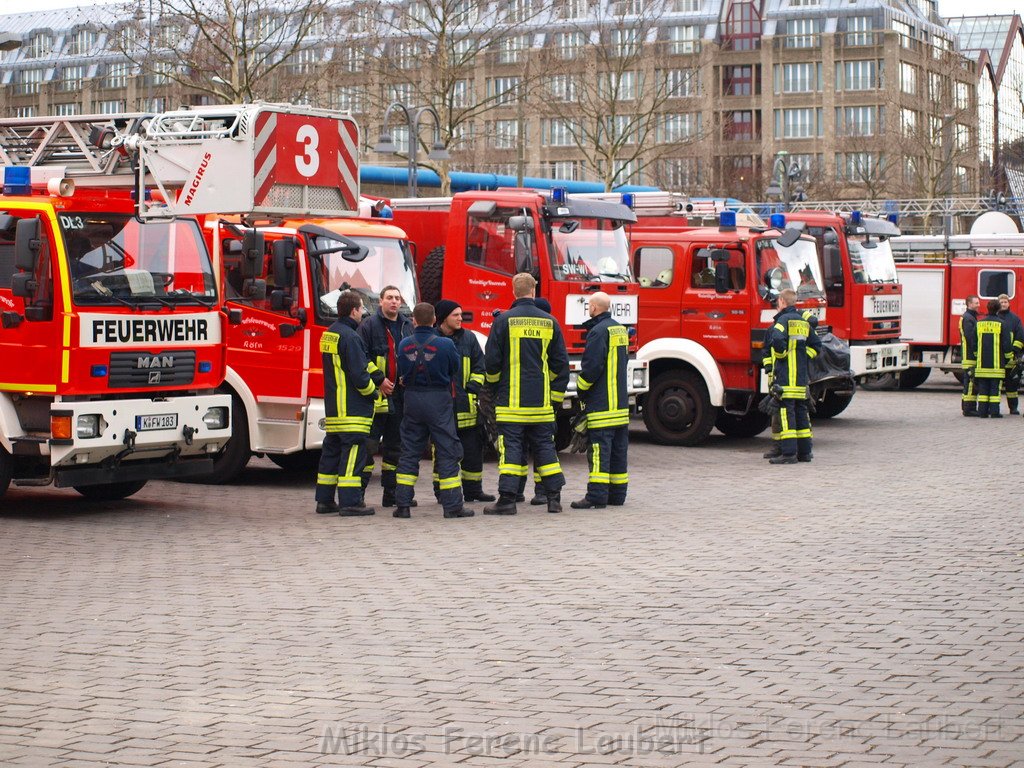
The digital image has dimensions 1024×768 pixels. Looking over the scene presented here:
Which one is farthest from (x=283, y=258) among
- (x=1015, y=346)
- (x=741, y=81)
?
(x=741, y=81)

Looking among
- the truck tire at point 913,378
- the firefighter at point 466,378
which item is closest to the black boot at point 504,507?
the firefighter at point 466,378

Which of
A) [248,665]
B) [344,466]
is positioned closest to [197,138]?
[344,466]

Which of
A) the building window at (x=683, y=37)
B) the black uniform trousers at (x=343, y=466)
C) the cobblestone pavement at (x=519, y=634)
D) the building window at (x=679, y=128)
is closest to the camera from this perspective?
the cobblestone pavement at (x=519, y=634)

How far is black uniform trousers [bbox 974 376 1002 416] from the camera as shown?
2369 cm

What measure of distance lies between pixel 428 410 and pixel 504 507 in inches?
42.8

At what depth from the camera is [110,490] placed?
1395cm

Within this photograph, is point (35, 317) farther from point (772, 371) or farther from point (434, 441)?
point (772, 371)

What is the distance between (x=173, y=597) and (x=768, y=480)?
26.1ft

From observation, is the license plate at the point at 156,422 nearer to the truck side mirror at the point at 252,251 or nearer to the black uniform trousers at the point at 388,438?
the black uniform trousers at the point at 388,438

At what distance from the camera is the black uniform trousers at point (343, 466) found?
1288 cm

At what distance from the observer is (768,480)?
1574 cm

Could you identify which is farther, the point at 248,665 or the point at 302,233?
the point at 302,233

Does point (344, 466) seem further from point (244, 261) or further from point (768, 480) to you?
point (768, 480)

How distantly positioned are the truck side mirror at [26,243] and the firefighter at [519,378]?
3.66m
